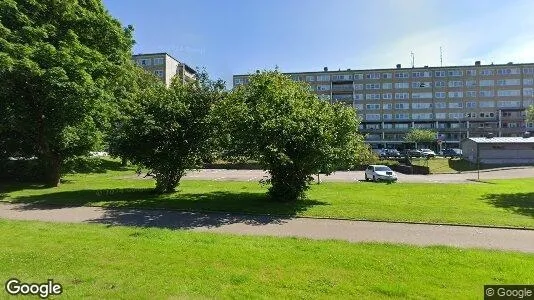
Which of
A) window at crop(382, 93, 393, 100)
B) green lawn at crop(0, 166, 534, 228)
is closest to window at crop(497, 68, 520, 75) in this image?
window at crop(382, 93, 393, 100)

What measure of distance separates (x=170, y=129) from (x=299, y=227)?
10135mm

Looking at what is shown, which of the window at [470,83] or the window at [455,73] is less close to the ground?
the window at [455,73]

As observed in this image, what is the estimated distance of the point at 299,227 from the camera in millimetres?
15055

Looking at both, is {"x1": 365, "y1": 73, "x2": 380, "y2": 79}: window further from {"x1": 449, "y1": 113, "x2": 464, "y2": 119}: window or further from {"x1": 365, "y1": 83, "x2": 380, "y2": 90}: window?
{"x1": 449, "y1": 113, "x2": 464, "y2": 119}: window

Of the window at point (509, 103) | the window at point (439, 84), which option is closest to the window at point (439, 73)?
the window at point (439, 84)

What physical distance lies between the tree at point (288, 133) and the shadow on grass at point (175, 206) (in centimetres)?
157

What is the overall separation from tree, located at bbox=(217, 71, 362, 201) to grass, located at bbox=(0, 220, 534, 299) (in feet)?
23.3

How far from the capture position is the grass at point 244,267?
7.68m

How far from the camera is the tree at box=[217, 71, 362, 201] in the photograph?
1898 cm

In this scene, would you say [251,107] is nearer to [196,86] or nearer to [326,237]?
[196,86]

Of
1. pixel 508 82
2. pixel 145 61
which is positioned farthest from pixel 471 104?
pixel 145 61

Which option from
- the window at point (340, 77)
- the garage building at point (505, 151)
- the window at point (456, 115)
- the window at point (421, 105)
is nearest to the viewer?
the garage building at point (505, 151)

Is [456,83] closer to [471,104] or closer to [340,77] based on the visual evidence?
[471,104]

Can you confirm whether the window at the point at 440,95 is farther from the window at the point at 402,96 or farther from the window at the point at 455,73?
the window at the point at 402,96
